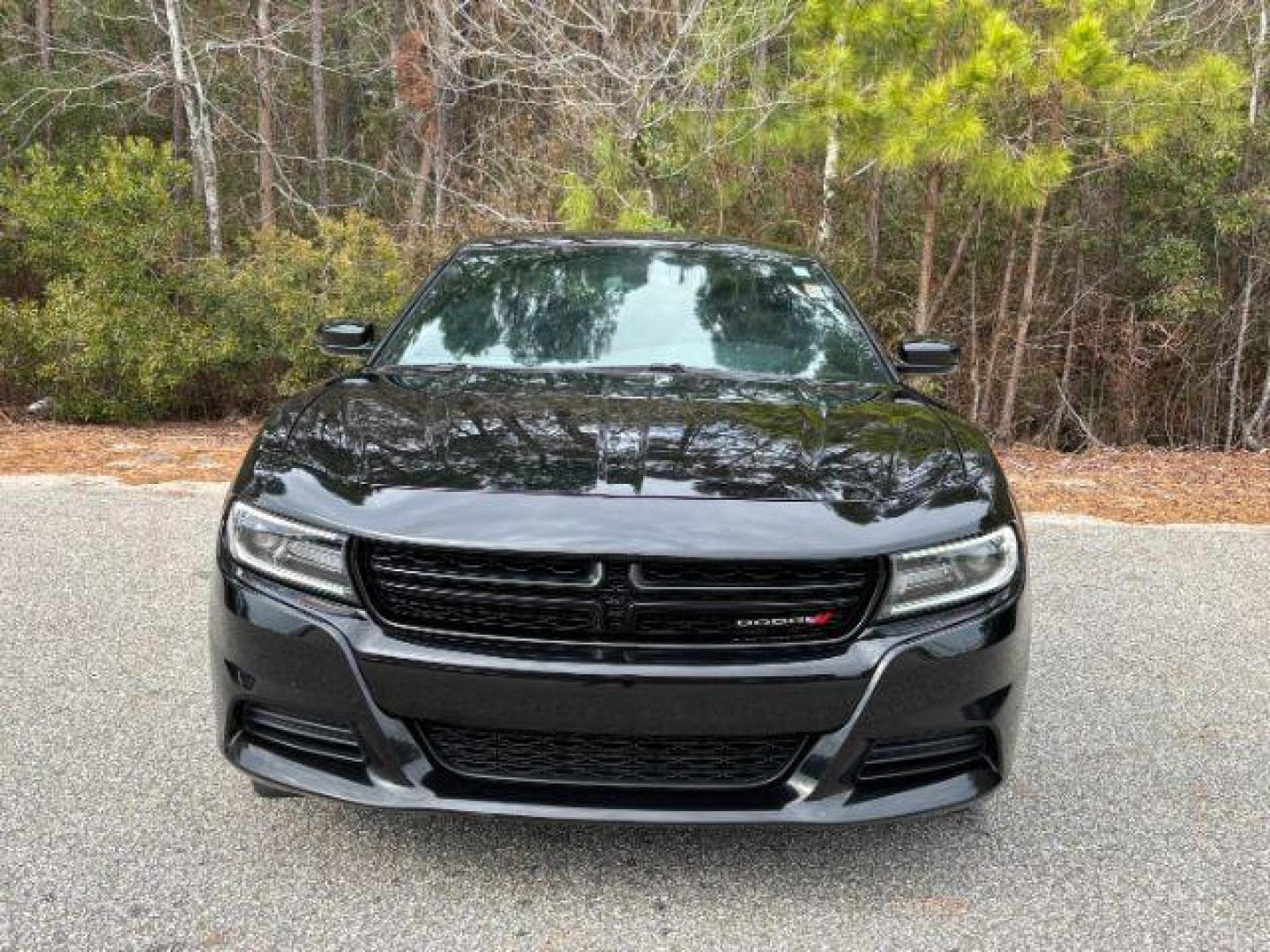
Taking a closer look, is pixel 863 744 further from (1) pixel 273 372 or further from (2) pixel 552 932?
(1) pixel 273 372

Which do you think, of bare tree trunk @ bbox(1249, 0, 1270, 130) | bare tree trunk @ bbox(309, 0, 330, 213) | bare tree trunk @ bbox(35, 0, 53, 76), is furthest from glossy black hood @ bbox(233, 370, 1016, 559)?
bare tree trunk @ bbox(35, 0, 53, 76)

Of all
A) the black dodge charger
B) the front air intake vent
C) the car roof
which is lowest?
the front air intake vent

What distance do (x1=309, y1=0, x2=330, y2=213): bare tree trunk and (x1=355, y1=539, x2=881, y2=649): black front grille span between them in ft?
46.7

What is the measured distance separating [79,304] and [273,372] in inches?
68.8

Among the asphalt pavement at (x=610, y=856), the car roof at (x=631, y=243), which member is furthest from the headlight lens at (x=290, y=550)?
the car roof at (x=631, y=243)

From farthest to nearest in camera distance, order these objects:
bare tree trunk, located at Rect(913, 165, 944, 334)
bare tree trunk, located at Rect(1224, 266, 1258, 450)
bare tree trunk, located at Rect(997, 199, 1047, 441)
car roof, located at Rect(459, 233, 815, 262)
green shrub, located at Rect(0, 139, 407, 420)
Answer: bare tree trunk, located at Rect(1224, 266, 1258, 450) → bare tree trunk, located at Rect(997, 199, 1047, 441) → green shrub, located at Rect(0, 139, 407, 420) → bare tree trunk, located at Rect(913, 165, 944, 334) → car roof, located at Rect(459, 233, 815, 262)

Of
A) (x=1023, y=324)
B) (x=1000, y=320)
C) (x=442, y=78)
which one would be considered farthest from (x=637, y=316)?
(x=442, y=78)

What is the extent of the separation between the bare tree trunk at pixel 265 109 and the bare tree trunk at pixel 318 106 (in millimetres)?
713

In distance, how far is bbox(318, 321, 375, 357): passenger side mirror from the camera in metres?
3.83

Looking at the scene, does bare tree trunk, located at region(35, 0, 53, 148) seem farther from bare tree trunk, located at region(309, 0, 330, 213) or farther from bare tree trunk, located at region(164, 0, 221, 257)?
bare tree trunk, located at region(164, 0, 221, 257)

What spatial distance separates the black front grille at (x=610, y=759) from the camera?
2.23m

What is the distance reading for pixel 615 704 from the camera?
7.06 feet

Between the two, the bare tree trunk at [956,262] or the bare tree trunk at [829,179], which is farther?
the bare tree trunk at [956,262]

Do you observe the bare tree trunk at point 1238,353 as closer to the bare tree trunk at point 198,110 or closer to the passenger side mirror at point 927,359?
the passenger side mirror at point 927,359
